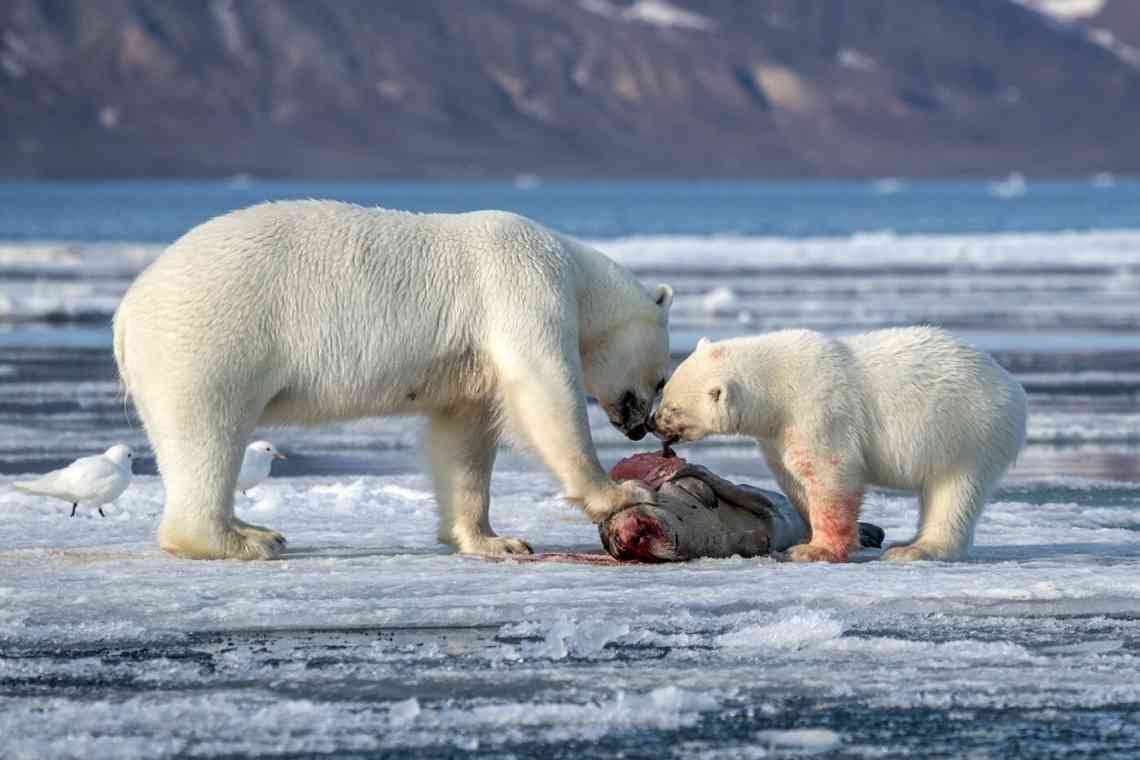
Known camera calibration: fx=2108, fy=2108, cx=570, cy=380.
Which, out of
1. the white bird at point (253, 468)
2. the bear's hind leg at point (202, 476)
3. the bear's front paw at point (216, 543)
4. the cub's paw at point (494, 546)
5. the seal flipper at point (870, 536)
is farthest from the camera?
the white bird at point (253, 468)

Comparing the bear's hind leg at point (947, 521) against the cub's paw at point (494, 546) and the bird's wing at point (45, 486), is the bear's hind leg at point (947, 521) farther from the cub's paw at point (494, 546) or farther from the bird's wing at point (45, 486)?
the bird's wing at point (45, 486)

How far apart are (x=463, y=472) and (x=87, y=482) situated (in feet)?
5.64

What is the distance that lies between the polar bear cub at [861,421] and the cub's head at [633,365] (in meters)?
0.31

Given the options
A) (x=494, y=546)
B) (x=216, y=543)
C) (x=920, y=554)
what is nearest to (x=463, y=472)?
(x=494, y=546)

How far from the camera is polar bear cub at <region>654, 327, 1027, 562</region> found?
8.01 m

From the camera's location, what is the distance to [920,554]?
799 cm

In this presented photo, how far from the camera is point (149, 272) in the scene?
7996mm

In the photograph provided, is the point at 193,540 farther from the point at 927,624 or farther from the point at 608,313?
the point at 927,624

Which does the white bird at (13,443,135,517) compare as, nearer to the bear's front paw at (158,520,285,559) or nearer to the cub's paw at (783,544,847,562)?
the bear's front paw at (158,520,285,559)

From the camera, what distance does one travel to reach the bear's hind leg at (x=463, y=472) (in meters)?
8.45

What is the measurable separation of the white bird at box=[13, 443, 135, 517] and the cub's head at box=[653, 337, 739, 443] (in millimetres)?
2414

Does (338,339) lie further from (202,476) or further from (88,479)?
(88,479)

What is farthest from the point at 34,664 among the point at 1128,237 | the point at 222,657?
the point at 1128,237

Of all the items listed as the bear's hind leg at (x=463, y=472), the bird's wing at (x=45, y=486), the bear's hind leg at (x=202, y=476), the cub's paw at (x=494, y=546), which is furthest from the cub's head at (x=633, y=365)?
the bird's wing at (x=45, y=486)
